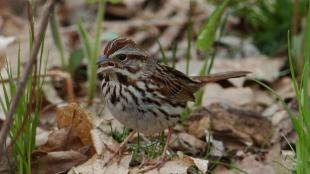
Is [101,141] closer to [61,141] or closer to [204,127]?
[61,141]

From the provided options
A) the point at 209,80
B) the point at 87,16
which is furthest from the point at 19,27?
the point at 209,80

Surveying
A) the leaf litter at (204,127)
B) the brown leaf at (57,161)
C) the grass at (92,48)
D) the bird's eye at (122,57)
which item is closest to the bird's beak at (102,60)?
the bird's eye at (122,57)

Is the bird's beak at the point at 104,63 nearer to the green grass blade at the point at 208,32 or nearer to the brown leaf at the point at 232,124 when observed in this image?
the brown leaf at the point at 232,124

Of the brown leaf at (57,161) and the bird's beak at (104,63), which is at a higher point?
the bird's beak at (104,63)


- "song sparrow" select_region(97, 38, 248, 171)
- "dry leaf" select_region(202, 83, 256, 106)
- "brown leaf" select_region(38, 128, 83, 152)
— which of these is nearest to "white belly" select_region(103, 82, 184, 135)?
"song sparrow" select_region(97, 38, 248, 171)

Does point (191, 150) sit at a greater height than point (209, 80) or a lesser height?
lesser

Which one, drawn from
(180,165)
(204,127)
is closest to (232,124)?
(204,127)

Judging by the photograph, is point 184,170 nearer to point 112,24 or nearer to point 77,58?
point 77,58
